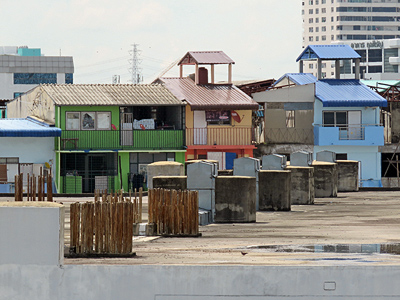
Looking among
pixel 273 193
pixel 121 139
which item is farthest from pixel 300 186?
pixel 121 139

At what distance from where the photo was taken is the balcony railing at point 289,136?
57.8 m

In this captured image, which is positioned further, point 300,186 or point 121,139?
point 121,139

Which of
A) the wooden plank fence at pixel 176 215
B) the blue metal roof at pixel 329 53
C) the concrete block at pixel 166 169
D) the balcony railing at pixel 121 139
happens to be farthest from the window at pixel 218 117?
the wooden plank fence at pixel 176 215

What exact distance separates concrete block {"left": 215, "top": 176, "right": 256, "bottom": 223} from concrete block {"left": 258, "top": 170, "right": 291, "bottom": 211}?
13.4ft

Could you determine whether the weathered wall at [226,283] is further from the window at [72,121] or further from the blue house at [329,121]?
the blue house at [329,121]

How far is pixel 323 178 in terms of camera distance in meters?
37.8

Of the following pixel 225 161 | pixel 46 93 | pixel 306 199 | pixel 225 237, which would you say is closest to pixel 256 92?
pixel 225 161

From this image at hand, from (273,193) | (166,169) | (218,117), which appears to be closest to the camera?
(273,193)

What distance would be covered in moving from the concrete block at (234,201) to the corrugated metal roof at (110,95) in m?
27.5

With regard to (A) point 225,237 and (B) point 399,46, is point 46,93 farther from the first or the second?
(B) point 399,46

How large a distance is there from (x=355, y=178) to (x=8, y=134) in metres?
18.2

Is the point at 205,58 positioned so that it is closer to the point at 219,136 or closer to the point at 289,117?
the point at 219,136

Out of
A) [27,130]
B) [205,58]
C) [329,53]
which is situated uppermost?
[329,53]

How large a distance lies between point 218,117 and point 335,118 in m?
7.22
